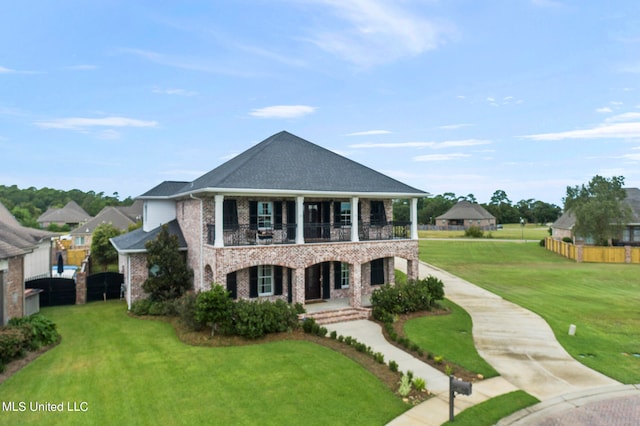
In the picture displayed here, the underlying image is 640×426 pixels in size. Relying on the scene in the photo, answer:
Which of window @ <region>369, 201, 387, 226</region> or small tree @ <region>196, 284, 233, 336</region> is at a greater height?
window @ <region>369, 201, 387, 226</region>

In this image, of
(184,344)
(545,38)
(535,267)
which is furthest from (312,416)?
(535,267)

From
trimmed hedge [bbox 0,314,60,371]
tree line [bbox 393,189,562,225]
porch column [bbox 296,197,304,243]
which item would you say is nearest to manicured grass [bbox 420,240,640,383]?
porch column [bbox 296,197,304,243]

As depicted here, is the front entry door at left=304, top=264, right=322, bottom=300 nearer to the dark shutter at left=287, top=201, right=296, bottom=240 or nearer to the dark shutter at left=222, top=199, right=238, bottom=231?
the dark shutter at left=287, top=201, right=296, bottom=240

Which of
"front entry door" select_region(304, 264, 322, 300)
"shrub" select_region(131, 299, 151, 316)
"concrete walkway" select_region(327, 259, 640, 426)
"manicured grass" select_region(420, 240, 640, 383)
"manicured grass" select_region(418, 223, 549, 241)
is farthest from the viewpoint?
"manicured grass" select_region(418, 223, 549, 241)

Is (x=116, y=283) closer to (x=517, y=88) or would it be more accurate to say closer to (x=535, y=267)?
(x=517, y=88)

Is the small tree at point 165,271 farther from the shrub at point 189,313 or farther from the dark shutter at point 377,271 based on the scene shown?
the dark shutter at point 377,271

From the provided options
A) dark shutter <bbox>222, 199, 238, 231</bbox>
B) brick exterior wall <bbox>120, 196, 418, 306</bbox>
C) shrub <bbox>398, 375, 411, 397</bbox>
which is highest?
dark shutter <bbox>222, 199, 238, 231</bbox>

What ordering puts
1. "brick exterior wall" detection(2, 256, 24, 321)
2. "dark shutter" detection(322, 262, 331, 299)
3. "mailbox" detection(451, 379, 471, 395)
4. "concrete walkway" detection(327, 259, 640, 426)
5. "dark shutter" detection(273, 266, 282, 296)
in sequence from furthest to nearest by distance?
1. "dark shutter" detection(322, 262, 331, 299)
2. "dark shutter" detection(273, 266, 282, 296)
3. "brick exterior wall" detection(2, 256, 24, 321)
4. "concrete walkway" detection(327, 259, 640, 426)
5. "mailbox" detection(451, 379, 471, 395)
